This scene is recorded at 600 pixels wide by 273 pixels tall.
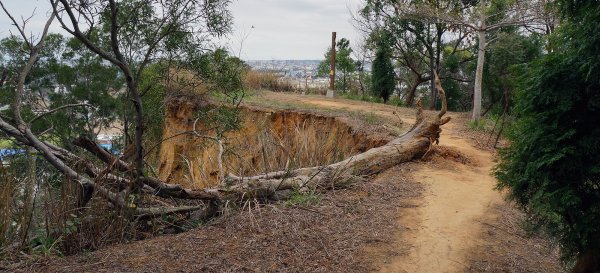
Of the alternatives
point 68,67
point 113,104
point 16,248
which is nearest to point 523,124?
point 16,248

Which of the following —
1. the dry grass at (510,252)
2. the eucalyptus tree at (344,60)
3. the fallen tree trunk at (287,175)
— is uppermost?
the eucalyptus tree at (344,60)

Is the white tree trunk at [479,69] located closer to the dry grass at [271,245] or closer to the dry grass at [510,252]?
the dry grass at [510,252]

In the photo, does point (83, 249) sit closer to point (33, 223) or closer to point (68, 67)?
point (33, 223)

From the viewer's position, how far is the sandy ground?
4.20m

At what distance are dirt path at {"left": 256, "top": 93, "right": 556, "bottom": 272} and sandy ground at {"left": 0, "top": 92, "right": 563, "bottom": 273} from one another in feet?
0.04

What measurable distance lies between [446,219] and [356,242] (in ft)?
4.71

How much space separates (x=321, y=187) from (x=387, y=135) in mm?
4106

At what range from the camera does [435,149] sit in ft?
29.0

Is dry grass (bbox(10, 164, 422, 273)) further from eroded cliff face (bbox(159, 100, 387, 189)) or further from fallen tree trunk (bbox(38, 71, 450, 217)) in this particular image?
eroded cliff face (bbox(159, 100, 387, 189))

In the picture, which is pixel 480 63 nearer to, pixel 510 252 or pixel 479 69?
pixel 479 69

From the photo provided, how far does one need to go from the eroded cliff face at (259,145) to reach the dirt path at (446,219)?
189 centimetres

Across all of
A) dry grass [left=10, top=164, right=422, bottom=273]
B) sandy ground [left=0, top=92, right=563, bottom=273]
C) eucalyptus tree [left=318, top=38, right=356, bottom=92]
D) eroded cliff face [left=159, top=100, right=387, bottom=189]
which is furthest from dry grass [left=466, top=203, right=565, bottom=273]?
eucalyptus tree [left=318, top=38, right=356, bottom=92]

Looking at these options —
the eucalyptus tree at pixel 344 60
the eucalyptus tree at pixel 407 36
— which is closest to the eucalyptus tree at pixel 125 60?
the eucalyptus tree at pixel 407 36

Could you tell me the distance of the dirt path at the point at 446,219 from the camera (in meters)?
4.58
